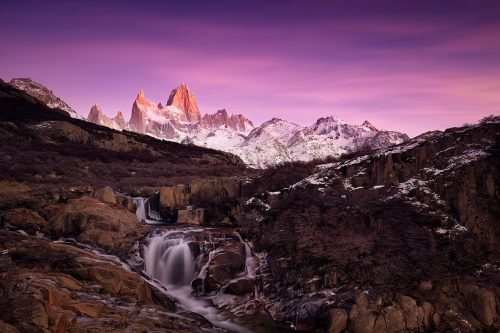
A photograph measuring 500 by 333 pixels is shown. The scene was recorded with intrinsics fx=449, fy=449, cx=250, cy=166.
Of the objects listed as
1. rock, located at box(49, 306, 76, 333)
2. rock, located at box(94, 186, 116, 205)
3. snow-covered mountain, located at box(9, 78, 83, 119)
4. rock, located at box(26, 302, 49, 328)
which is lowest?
rock, located at box(49, 306, 76, 333)

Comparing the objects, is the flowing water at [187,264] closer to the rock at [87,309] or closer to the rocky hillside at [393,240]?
the rocky hillside at [393,240]

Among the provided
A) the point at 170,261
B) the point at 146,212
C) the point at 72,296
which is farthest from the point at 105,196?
A: the point at 72,296

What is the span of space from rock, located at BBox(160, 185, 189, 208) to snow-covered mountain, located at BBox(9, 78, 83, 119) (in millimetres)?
111080

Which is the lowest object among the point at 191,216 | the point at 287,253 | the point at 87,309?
the point at 87,309

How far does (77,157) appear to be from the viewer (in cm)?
7212

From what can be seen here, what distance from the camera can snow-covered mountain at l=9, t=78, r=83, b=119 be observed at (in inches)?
6053

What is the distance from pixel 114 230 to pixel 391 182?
856 inches

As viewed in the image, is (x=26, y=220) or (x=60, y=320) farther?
(x=26, y=220)

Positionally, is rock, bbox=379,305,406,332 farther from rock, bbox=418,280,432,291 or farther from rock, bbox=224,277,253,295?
rock, bbox=224,277,253,295

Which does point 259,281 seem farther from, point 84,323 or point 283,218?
point 84,323

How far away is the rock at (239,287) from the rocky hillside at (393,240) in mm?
1022

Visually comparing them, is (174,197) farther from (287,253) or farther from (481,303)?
(481,303)

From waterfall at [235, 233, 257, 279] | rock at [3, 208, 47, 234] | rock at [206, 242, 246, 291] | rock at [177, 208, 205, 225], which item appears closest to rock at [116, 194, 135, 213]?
rock at [177, 208, 205, 225]

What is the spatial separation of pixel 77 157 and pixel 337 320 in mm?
59065
